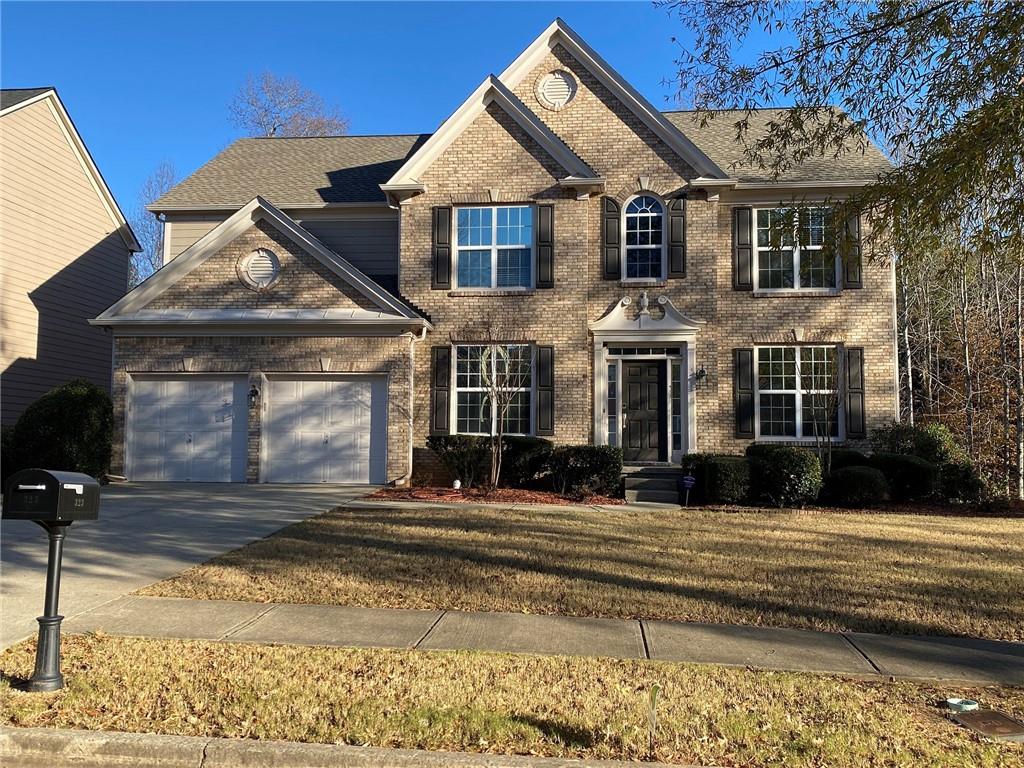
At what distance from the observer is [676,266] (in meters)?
15.1

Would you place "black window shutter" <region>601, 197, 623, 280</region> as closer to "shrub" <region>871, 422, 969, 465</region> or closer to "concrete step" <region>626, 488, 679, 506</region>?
"concrete step" <region>626, 488, 679, 506</region>

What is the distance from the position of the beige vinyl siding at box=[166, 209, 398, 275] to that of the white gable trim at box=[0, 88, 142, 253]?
411 cm

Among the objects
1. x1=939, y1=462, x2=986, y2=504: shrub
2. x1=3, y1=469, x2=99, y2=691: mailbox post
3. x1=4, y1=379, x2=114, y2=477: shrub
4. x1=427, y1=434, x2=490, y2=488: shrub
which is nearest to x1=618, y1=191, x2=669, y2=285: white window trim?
x1=427, y1=434, x2=490, y2=488: shrub

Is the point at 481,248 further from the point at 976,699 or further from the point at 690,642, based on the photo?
the point at 976,699

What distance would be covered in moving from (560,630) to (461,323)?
1049cm

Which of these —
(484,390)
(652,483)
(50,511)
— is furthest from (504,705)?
(484,390)

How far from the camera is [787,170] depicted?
46.9 ft

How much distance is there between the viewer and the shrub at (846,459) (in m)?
13.7

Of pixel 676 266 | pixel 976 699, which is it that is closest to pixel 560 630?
pixel 976 699

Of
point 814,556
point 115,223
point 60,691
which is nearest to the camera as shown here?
point 60,691

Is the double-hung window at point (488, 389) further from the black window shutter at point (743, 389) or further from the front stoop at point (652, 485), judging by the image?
the black window shutter at point (743, 389)

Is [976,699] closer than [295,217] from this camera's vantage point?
Yes

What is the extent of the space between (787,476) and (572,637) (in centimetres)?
833

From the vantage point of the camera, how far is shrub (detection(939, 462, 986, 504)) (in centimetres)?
1318
